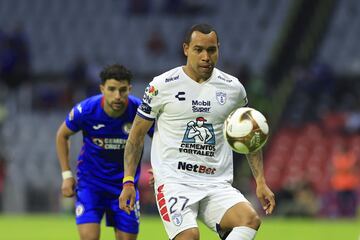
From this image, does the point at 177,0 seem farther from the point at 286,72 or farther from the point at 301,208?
the point at 301,208

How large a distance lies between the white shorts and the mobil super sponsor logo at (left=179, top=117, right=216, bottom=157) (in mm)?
256

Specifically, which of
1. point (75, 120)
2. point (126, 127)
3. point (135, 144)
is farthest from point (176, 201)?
point (75, 120)

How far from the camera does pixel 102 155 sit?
9.22 meters

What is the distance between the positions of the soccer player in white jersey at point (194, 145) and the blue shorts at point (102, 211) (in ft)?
5.24

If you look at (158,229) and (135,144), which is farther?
(158,229)

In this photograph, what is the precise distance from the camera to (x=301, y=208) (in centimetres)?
2023

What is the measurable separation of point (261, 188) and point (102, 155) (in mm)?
2214

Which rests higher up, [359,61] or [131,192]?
[131,192]

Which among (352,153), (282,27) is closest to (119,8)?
(282,27)

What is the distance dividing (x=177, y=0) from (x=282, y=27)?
9.78 ft

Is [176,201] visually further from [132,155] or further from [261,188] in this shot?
[261,188]

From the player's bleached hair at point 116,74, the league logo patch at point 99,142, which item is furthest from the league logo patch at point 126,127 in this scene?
the player's bleached hair at point 116,74

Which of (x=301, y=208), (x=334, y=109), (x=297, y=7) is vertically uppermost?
(x=297, y=7)

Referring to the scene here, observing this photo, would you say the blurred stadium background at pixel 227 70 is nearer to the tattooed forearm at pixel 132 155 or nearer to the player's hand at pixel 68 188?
the player's hand at pixel 68 188
